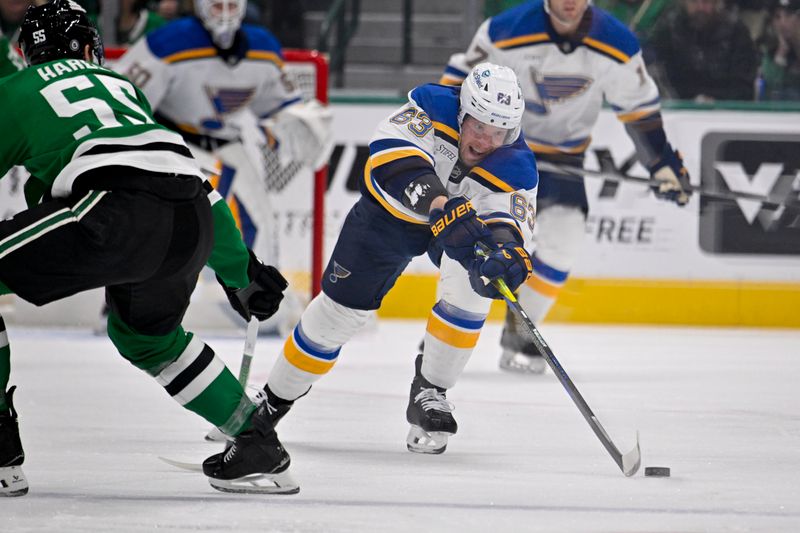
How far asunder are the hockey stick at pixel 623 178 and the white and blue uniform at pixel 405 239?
1506 mm

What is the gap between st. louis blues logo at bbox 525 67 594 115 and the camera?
16.0 ft

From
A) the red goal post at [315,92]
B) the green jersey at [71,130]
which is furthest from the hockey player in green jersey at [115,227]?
the red goal post at [315,92]

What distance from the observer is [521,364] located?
4.72m

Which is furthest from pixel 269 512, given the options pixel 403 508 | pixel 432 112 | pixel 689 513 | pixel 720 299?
pixel 720 299

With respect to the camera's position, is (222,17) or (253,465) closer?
(253,465)

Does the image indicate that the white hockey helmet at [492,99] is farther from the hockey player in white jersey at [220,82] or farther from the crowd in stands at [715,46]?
the crowd in stands at [715,46]

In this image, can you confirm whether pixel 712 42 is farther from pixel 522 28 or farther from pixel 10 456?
pixel 10 456

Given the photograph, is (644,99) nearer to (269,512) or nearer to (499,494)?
(499,494)

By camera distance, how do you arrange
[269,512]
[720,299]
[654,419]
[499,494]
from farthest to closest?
[720,299] → [654,419] → [499,494] → [269,512]

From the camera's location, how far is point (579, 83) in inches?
191

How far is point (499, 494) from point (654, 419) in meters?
1.14

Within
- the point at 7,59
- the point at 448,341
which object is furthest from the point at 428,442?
the point at 7,59

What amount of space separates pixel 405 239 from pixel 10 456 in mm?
1049

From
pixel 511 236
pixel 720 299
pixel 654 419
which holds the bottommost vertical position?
pixel 720 299
